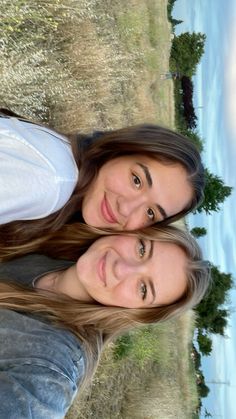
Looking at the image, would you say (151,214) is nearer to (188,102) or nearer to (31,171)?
(31,171)

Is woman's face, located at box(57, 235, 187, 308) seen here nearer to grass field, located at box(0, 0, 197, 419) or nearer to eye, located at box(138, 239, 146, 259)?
eye, located at box(138, 239, 146, 259)

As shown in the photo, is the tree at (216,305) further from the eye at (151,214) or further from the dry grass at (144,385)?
the eye at (151,214)

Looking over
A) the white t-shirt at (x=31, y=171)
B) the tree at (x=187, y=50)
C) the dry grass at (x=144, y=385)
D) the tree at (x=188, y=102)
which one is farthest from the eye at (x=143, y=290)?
the tree at (x=187, y=50)

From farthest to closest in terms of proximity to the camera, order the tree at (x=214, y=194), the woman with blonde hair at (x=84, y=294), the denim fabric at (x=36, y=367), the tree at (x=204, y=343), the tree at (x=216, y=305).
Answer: the tree at (x=204, y=343) < the tree at (x=214, y=194) < the tree at (x=216, y=305) < the woman with blonde hair at (x=84, y=294) < the denim fabric at (x=36, y=367)

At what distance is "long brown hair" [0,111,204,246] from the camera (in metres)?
2.58

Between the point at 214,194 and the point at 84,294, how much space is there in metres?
15.1

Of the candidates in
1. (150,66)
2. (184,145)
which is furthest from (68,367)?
(150,66)

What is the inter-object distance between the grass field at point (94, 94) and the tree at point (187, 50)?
579 inches

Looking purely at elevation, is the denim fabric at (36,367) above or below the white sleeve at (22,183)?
below

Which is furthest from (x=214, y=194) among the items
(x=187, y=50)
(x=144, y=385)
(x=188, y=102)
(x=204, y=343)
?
(x=144, y=385)

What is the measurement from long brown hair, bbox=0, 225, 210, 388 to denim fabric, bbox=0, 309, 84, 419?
7 centimetres

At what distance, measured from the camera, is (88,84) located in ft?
21.8

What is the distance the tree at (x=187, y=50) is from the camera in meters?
Result: 24.2

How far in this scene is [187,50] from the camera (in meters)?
24.4
